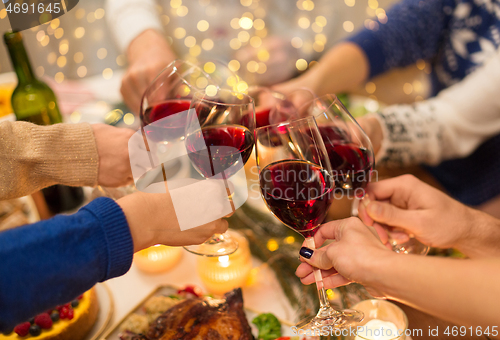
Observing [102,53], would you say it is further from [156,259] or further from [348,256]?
[348,256]

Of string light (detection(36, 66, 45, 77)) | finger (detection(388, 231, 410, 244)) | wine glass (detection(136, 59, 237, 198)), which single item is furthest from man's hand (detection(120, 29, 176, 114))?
string light (detection(36, 66, 45, 77))

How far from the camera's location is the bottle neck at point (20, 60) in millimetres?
1027

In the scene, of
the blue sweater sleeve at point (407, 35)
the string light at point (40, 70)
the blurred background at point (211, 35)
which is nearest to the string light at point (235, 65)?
the blurred background at point (211, 35)

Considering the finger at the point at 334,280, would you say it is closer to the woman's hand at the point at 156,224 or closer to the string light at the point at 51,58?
the woman's hand at the point at 156,224

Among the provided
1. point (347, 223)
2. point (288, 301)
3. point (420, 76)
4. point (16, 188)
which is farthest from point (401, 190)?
point (420, 76)

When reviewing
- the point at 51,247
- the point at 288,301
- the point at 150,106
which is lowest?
the point at 288,301

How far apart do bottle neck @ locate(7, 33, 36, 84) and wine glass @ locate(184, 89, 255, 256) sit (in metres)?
0.76

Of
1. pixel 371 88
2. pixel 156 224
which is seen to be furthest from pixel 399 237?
pixel 371 88

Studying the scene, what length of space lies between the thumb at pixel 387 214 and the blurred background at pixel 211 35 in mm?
1576

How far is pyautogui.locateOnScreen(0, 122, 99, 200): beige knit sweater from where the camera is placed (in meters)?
0.63

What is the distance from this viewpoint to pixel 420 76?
91.0 inches

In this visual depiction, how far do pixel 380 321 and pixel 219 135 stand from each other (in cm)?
49

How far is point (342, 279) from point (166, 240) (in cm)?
34

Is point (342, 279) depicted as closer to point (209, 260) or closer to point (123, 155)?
point (209, 260)
